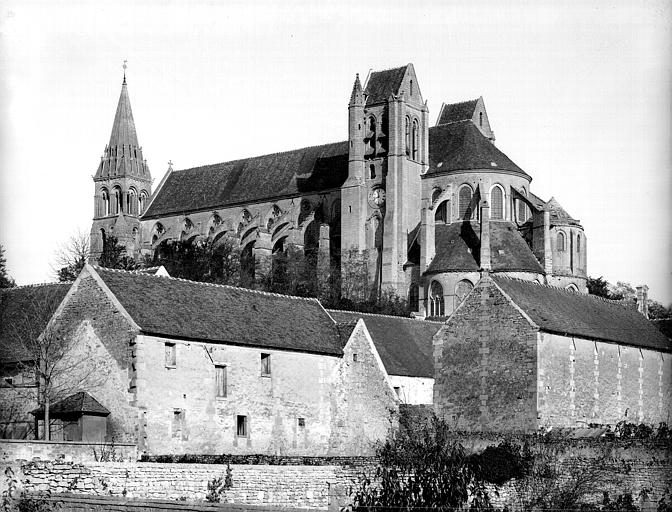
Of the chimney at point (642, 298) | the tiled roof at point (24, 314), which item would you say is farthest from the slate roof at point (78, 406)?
the chimney at point (642, 298)

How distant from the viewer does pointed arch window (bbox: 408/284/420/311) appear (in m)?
99.1

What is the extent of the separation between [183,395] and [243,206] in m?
85.7

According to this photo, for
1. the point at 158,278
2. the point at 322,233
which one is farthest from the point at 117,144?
the point at 158,278

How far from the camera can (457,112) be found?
395 feet

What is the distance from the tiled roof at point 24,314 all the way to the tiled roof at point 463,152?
62.8 m

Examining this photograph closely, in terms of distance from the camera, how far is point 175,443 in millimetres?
35750

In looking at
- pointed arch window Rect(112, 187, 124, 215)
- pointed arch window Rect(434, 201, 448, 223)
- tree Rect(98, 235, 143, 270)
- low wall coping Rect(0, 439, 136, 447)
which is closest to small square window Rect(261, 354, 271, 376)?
low wall coping Rect(0, 439, 136, 447)

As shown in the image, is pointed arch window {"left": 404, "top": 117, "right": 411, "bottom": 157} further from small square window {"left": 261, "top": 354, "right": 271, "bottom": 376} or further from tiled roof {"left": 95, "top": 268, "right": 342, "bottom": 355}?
small square window {"left": 261, "top": 354, "right": 271, "bottom": 376}

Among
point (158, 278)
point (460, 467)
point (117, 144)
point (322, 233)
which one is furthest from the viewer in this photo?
point (117, 144)

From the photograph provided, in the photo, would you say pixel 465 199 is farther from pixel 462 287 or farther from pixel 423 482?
pixel 423 482

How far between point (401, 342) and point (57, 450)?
25.7m

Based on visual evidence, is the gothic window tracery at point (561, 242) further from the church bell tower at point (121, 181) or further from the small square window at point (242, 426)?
the small square window at point (242, 426)

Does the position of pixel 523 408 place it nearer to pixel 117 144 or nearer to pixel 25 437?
pixel 25 437

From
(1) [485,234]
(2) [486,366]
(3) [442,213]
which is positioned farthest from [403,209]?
(2) [486,366]
